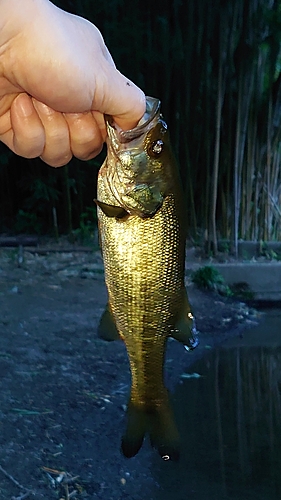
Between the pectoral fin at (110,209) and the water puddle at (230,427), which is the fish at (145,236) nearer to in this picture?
the pectoral fin at (110,209)

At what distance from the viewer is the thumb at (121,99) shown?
146cm

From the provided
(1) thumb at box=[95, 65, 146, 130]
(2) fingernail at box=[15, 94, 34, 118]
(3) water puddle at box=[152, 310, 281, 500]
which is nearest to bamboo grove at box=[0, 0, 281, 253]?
(3) water puddle at box=[152, 310, 281, 500]

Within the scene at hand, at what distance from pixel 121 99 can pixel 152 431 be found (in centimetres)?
90

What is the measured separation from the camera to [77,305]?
559 centimetres

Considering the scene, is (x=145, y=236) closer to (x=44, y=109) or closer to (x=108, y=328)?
(x=108, y=328)

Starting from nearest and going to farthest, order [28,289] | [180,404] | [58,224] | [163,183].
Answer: [163,183] → [180,404] → [28,289] → [58,224]

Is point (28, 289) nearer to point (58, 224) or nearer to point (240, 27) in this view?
point (58, 224)

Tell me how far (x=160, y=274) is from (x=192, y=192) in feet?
18.5

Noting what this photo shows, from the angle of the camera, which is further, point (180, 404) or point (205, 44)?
point (205, 44)

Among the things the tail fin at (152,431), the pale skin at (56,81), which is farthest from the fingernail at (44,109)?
the tail fin at (152,431)

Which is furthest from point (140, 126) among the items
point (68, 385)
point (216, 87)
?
point (216, 87)

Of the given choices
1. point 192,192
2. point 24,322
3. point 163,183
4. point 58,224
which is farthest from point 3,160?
point 163,183

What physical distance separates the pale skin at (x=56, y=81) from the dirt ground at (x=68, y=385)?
162 cm

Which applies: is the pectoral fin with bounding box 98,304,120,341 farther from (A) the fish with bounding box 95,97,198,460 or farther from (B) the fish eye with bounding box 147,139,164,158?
(B) the fish eye with bounding box 147,139,164,158
